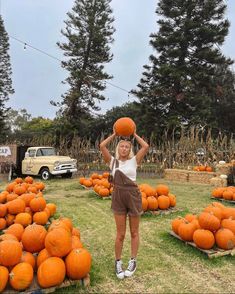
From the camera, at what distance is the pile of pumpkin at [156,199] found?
21.7ft

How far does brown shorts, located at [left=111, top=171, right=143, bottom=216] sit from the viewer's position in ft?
12.2

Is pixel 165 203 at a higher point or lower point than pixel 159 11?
lower

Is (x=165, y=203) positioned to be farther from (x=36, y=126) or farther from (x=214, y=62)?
(x=36, y=126)

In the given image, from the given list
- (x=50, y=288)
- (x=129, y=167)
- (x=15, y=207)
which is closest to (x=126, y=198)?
(x=129, y=167)

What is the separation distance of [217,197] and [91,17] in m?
26.7

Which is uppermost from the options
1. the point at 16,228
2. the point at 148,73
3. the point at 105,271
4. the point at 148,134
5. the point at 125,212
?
the point at 148,73

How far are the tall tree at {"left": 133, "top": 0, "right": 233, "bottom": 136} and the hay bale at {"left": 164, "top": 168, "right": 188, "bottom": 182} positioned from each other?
13.2 metres

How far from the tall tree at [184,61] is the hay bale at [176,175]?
43.2 feet

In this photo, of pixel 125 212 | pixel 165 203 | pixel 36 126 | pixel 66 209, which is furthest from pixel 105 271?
pixel 36 126

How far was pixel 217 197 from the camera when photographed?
27.9ft

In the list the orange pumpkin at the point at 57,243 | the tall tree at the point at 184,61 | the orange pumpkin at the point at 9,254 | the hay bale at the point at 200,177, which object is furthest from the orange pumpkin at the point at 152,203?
the tall tree at the point at 184,61

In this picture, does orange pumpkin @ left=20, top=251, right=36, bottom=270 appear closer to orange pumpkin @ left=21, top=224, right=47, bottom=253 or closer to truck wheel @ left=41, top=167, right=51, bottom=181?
orange pumpkin @ left=21, top=224, right=47, bottom=253

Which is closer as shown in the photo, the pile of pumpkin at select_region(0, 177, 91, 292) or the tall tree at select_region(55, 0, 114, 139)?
the pile of pumpkin at select_region(0, 177, 91, 292)

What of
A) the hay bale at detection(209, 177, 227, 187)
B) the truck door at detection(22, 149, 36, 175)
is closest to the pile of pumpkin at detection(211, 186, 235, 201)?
the hay bale at detection(209, 177, 227, 187)
